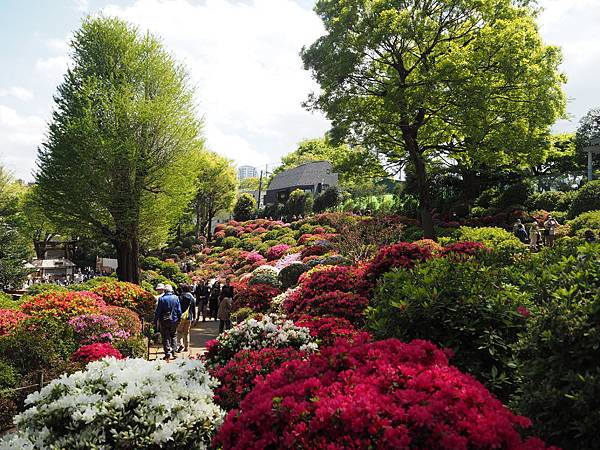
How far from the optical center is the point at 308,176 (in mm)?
59125

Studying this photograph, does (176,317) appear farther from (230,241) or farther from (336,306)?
(230,241)

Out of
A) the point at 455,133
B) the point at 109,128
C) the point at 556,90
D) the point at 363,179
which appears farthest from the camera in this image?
the point at 363,179

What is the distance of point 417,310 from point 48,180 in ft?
65.1

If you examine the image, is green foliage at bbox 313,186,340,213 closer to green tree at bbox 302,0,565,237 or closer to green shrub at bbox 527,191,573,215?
green shrub at bbox 527,191,573,215

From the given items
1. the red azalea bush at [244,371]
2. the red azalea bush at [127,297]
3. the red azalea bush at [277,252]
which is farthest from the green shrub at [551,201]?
the red azalea bush at [244,371]

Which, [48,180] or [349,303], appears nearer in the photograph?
[349,303]

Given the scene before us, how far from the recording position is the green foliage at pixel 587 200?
2155 centimetres

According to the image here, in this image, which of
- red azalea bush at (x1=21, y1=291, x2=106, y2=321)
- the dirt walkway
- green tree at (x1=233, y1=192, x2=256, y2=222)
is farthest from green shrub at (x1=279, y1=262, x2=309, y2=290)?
green tree at (x1=233, y1=192, x2=256, y2=222)

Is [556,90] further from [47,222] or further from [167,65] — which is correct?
[47,222]

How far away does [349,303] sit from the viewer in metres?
7.89

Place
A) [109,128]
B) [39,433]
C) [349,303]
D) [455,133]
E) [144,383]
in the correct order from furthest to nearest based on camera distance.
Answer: [455,133] → [109,128] → [349,303] → [144,383] → [39,433]

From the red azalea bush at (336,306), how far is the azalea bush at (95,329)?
3.71m

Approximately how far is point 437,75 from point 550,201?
40.5ft

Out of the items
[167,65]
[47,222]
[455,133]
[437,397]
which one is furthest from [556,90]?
[47,222]
